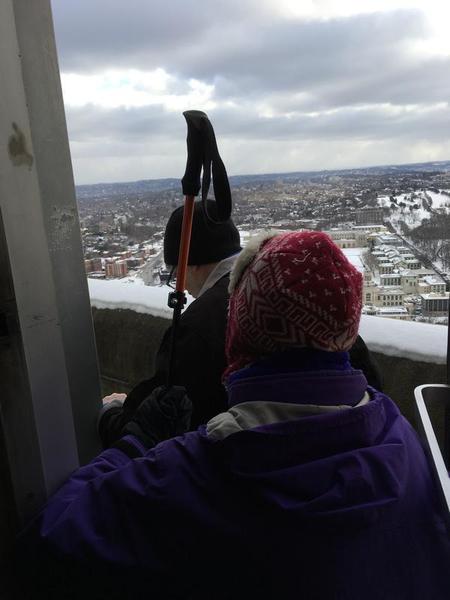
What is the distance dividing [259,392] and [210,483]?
186mm

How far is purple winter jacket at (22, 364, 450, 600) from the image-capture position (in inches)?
36.2

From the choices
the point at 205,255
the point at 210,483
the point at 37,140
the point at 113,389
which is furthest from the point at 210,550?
the point at 113,389

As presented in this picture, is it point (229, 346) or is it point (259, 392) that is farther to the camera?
point (229, 346)

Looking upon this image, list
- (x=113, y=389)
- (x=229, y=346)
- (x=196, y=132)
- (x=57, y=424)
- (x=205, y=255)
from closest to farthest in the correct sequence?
(x=57, y=424)
(x=229, y=346)
(x=196, y=132)
(x=205, y=255)
(x=113, y=389)

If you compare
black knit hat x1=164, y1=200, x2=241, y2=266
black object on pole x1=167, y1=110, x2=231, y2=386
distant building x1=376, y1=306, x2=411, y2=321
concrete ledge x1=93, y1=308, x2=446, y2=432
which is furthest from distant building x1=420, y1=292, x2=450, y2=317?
concrete ledge x1=93, y1=308, x2=446, y2=432

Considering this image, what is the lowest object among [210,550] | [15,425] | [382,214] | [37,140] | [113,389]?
[113,389]

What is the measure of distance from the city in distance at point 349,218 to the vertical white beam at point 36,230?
2.53 ft

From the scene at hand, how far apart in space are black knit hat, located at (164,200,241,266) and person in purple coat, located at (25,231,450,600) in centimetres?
105

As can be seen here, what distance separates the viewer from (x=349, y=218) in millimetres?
2236

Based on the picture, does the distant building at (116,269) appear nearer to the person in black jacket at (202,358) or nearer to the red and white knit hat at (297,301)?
the person in black jacket at (202,358)

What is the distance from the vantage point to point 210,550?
0.96 m

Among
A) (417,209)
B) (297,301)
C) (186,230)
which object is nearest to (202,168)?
(186,230)

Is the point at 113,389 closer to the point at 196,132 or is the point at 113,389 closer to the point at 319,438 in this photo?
the point at 196,132

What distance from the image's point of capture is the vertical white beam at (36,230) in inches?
37.5
